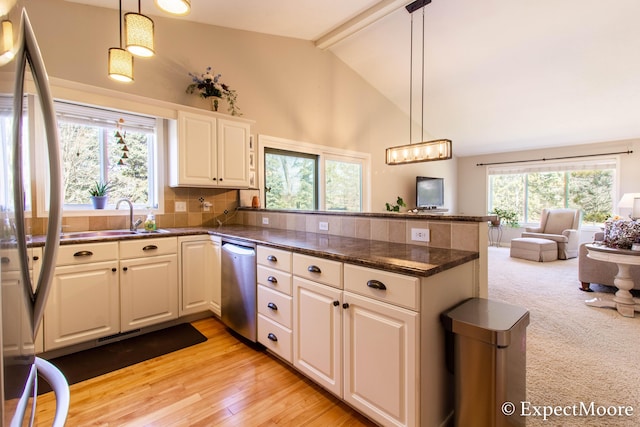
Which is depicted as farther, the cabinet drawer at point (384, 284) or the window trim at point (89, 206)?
the window trim at point (89, 206)

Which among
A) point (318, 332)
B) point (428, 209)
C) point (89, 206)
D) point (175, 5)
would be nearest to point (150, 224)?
point (89, 206)

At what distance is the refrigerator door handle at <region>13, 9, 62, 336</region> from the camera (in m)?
0.51

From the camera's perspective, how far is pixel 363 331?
57.0 inches

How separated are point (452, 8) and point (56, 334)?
200 inches

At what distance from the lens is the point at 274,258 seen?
1.98 meters

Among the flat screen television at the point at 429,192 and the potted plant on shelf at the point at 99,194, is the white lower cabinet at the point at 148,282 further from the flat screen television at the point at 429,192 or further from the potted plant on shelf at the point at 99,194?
the flat screen television at the point at 429,192

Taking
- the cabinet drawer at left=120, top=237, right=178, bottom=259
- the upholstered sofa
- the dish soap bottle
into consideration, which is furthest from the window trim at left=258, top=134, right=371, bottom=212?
the upholstered sofa

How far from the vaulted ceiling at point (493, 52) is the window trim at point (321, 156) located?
4.66ft

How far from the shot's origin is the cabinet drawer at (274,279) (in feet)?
6.21

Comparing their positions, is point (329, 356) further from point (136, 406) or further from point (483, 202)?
point (483, 202)

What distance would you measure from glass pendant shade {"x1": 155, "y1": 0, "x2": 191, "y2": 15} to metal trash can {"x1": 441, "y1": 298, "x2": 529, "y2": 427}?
2.21 m

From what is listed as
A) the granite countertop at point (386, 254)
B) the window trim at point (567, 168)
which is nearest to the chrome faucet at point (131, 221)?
the granite countertop at point (386, 254)

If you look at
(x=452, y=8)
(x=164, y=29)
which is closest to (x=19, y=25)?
(x=164, y=29)

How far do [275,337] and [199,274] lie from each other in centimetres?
114
